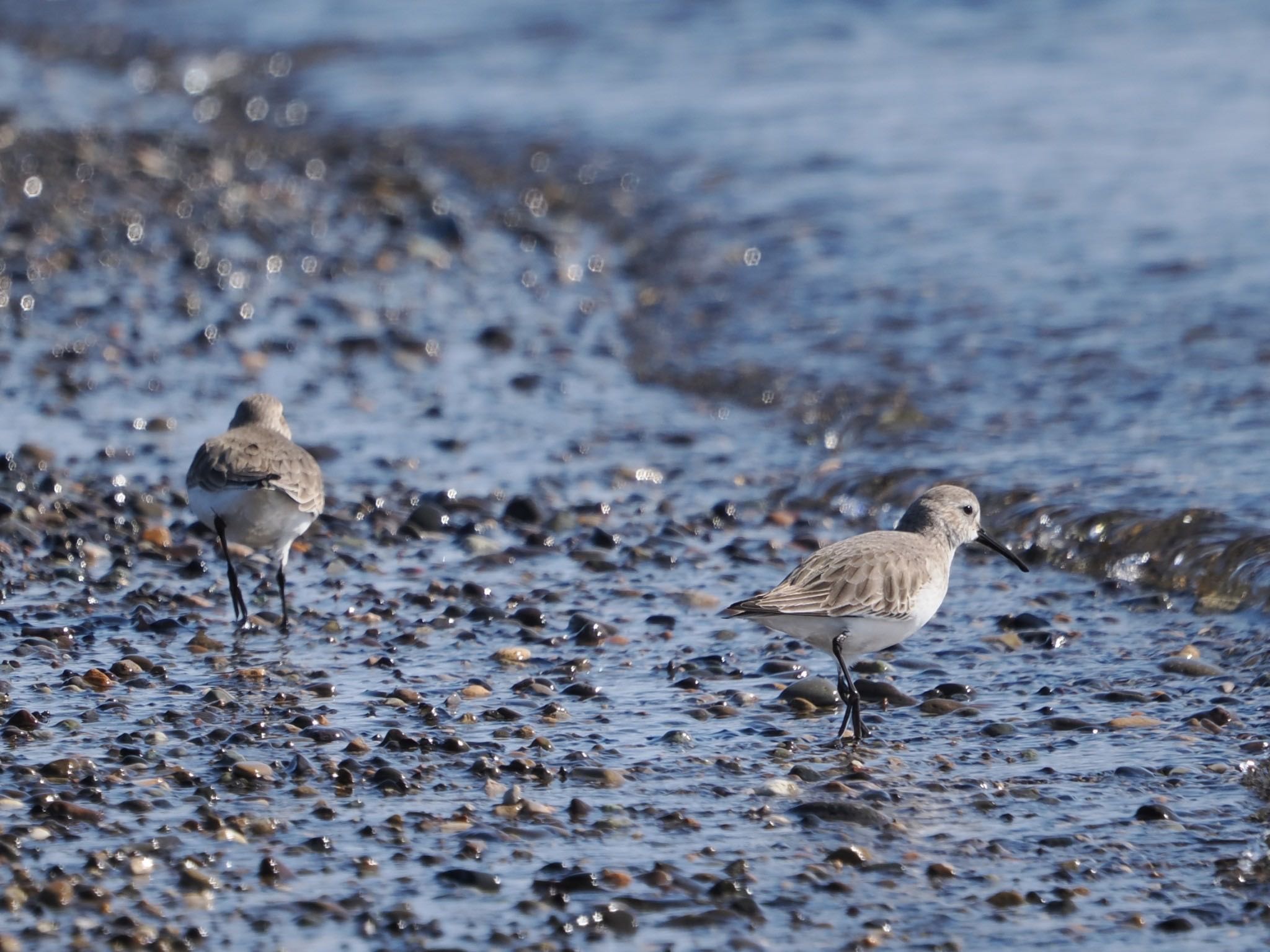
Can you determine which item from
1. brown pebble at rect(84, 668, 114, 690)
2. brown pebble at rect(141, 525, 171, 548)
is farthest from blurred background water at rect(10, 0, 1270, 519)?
brown pebble at rect(84, 668, 114, 690)

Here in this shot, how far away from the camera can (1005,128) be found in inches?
650

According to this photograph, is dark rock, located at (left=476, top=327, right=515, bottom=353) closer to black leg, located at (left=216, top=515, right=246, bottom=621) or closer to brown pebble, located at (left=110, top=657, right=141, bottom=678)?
black leg, located at (left=216, top=515, right=246, bottom=621)

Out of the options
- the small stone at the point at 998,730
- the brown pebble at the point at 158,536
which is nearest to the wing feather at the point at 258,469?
the brown pebble at the point at 158,536

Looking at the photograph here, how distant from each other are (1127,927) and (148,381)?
291 inches

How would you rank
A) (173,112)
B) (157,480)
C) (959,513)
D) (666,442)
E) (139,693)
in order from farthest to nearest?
(173,112)
(666,442)
(157,480)
(959,513)
(139,693)

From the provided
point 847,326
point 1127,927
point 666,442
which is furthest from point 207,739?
point 847,326

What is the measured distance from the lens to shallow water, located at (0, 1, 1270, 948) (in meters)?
4.95

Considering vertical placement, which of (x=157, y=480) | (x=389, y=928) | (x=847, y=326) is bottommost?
(x=389, y=928)

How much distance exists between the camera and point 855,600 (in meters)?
6.07

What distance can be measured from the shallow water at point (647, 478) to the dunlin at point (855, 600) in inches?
12.6

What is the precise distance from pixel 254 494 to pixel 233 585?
399mm

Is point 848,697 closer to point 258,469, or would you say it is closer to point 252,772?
point 252,772

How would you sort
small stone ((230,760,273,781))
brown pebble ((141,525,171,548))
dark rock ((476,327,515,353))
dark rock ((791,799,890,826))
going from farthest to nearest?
1. dark rock ((476,327,515,353))
2. brown pebble ((141,525,171,548))
3. small stone ((230,760,273,781))
4. dark rock ((791,799,890,826))

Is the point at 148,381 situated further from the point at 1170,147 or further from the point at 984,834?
the point at 1170,147
